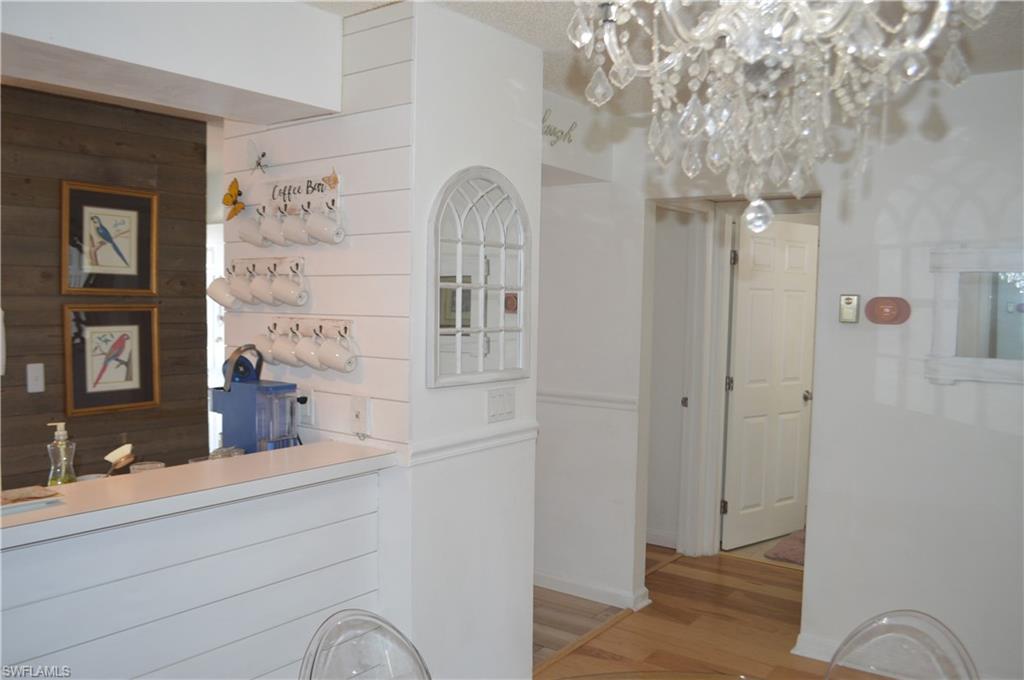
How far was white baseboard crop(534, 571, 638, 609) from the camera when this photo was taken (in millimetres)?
3963

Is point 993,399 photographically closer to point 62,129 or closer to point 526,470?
point 526,470

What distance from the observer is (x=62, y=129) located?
11.5 ft

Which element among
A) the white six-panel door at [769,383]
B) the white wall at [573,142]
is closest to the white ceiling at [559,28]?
the white wall at [573,142]

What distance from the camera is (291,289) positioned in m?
2.80

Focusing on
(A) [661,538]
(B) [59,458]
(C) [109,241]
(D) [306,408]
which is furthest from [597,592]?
(C) [109,241]

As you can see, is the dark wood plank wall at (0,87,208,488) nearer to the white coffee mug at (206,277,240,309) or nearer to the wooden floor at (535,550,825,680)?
the white coffee mug at (206,277,240,309)

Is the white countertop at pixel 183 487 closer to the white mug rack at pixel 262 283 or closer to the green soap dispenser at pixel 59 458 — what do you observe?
the green soap dispenser at pixel 59 458

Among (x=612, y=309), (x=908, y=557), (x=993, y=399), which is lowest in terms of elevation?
(x=908, y=557)

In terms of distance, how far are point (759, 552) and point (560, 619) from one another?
1573 millimetres

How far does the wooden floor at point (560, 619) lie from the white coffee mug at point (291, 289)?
1.80 m

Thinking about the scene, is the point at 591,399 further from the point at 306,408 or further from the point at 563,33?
the point at 563,33

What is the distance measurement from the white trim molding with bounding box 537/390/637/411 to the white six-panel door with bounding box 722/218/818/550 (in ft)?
3.41

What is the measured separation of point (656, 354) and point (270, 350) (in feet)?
8.78

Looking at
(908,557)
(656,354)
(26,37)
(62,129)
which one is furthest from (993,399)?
(62,129)
